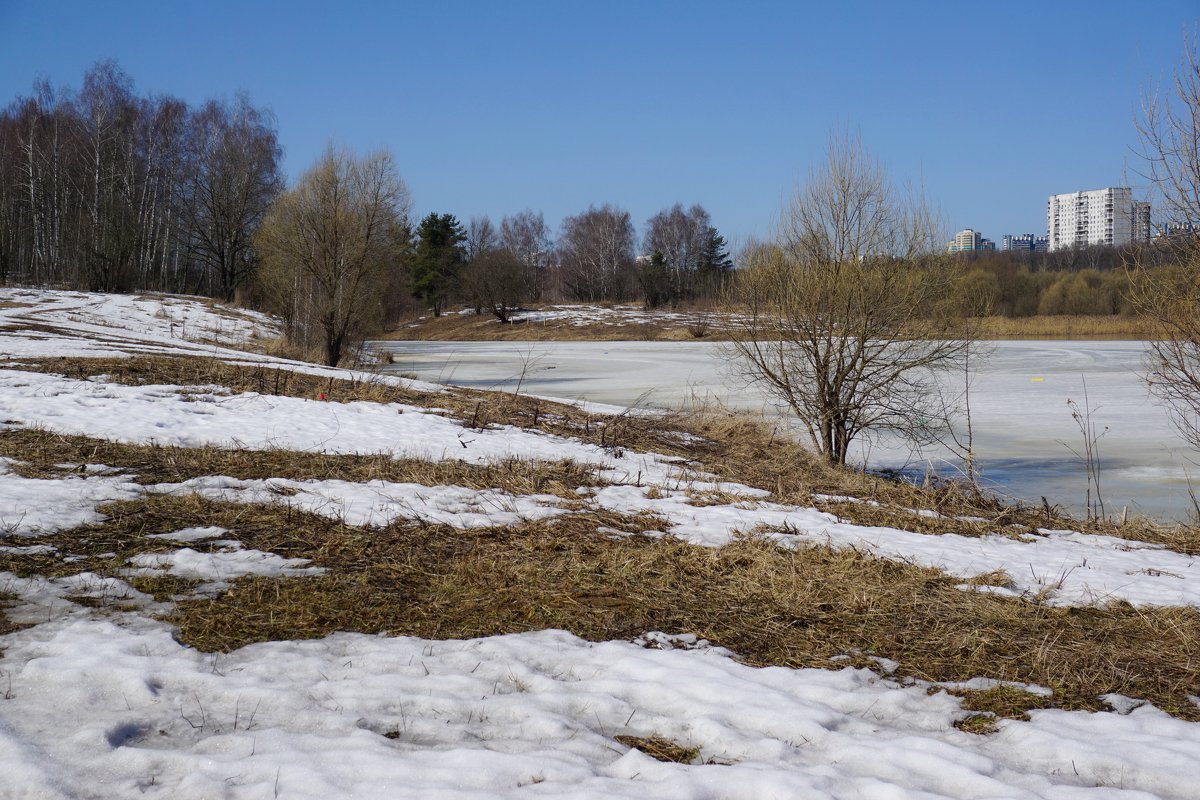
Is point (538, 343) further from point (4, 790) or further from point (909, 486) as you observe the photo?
point (4, 790)

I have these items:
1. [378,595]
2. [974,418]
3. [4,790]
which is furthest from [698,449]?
[4,790]

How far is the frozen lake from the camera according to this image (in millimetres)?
10808

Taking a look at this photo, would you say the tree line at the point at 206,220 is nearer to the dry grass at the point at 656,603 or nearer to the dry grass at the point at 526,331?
the dry grass at the point at 526,331

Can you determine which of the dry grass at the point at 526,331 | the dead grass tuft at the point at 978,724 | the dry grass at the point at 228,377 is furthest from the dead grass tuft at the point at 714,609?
the dry grass at the point at 526,331

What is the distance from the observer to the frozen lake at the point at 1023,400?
10.8m

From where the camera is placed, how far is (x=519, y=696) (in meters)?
3.10

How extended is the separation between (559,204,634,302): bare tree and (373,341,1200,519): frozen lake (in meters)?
40.5

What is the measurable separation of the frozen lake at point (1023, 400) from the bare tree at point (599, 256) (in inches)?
1593

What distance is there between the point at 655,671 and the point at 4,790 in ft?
6.87

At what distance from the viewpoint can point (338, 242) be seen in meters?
21.9

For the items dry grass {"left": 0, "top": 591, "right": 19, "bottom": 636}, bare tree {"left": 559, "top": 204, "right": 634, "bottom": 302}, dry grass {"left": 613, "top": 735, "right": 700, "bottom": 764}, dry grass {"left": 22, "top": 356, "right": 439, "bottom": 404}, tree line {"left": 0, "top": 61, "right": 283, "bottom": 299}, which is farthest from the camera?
bare tree {"left": 559, "top": 204, "right": 634, "bottom": 302}

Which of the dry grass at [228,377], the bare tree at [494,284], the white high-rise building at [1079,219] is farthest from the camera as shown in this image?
the white high-rise building at [1079,219]

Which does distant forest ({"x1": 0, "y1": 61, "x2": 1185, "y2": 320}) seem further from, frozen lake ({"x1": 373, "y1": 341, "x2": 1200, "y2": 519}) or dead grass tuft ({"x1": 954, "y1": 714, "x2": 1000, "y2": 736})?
dead grass tuft ({"x1": 954, "y1": 714, "x2": 1000, "y2": 736})

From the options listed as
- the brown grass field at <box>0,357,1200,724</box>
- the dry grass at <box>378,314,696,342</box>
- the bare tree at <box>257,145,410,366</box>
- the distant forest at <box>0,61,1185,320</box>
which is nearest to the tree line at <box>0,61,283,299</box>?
the distant forest at <box>0,61,1185,320</box>
